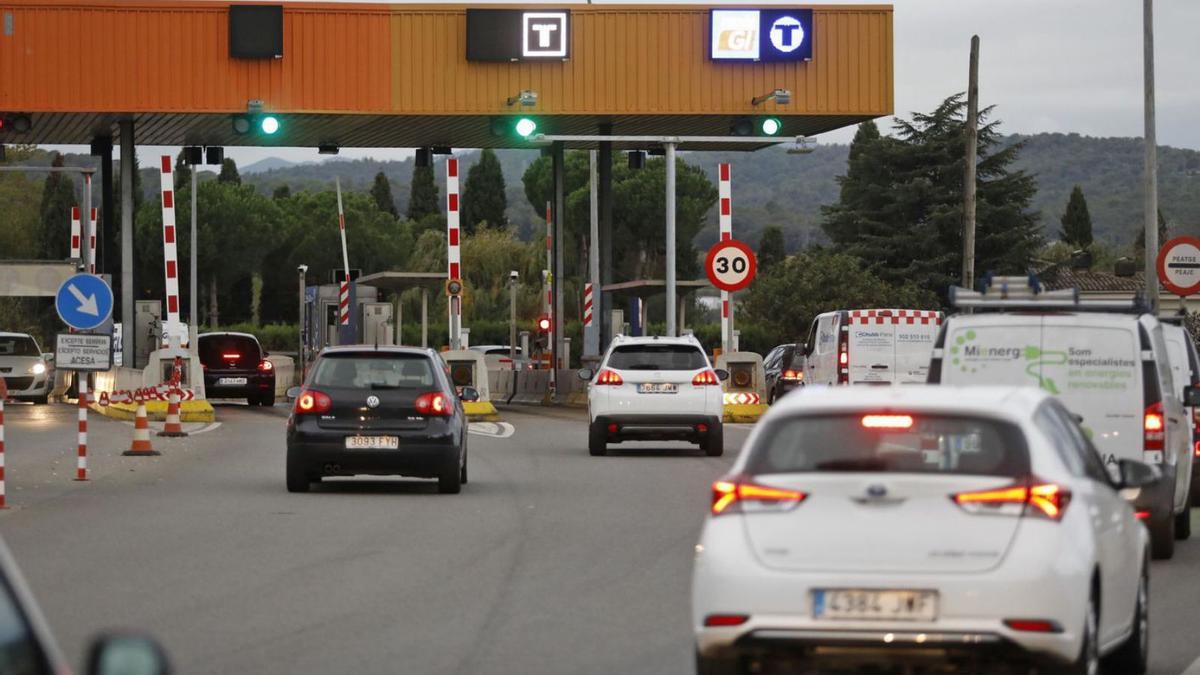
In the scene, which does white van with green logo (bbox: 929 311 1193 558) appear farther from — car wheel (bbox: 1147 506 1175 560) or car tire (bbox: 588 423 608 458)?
car tire (bbox: 588 423 608 458)

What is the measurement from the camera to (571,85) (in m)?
40.3

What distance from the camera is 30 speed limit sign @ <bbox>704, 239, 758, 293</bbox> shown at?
1463 inches

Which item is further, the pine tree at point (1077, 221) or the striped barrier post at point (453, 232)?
the pine tree at point (1077, 221)

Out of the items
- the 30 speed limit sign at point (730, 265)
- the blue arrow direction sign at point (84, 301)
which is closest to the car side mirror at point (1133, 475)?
the blue arrow direction sign at point (84, 301)

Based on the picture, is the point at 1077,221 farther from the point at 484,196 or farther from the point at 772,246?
the point at 484,196

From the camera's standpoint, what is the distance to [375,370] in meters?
21.7

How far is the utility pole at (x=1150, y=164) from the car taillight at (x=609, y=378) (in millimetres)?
8373

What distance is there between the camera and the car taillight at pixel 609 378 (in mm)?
28797

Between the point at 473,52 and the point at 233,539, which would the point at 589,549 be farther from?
the point at 473,52

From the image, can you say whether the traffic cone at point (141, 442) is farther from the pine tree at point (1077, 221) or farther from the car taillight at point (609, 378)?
the pine tree at point (1077, 221)

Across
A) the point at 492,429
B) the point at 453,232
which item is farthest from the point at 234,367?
the point at 492,429

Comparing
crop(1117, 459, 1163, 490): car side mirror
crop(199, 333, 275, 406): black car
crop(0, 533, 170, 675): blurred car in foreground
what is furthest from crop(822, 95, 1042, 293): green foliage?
crop(0, 533, 170, 675): blurred car in foreground

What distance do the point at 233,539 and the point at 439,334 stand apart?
258 feet

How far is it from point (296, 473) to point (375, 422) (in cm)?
90
